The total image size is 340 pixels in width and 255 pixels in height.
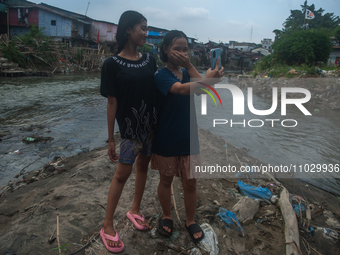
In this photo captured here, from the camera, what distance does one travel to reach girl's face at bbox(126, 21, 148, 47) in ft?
5.67

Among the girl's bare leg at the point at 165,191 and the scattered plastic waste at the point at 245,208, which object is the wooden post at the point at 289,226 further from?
the girl's bare leg at the point at 165,191

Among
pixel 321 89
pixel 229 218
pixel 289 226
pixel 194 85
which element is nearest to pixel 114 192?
pixel 194 85

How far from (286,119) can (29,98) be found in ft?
32.8

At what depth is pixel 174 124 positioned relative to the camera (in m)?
1.71

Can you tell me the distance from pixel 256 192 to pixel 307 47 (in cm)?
1678

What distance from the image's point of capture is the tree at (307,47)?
1588 centimetres

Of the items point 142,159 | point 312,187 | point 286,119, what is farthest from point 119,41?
point 286,119

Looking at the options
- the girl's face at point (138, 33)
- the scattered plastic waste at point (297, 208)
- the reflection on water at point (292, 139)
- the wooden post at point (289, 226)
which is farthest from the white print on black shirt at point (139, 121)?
the reflection on water at point (292, 139)

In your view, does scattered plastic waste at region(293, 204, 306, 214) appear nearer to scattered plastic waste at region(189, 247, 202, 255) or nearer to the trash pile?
scattered plastic waste at region(189, 247, 202, 255)

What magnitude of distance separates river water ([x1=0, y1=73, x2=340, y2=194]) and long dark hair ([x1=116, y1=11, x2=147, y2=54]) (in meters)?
2.93

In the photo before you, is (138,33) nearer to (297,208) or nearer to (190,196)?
(190,196)

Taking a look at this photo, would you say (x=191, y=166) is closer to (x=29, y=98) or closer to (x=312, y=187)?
(x=312, y=187)

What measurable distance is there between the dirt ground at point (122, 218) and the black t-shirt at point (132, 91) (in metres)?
0.88

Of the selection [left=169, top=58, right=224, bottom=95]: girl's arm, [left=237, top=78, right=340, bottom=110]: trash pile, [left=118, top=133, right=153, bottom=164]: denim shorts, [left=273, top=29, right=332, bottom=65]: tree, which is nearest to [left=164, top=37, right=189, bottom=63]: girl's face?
[left=169, top=58, right=224, bottom=95]: girl's arm
